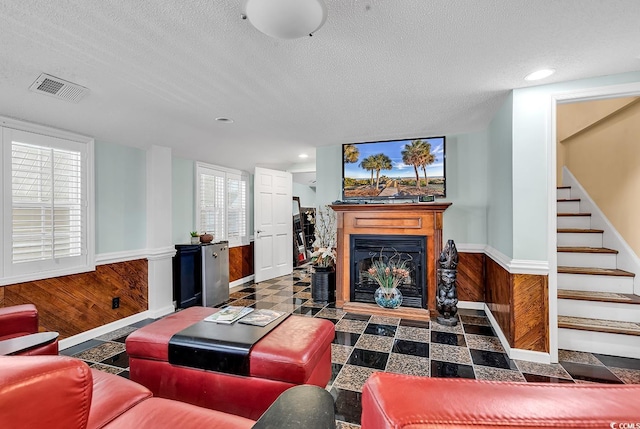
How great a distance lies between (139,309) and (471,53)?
168 inches

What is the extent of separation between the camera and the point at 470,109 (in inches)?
112

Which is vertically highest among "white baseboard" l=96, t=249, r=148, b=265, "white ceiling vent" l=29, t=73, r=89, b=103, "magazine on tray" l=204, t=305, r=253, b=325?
"white ceiling vent" l=29, t=73, r=89, b=103

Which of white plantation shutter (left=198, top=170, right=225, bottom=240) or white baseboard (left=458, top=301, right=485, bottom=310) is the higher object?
white plantation shutter (left=198, top=170, right=225, bottom=240)

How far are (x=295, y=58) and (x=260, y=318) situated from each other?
1.78 metres

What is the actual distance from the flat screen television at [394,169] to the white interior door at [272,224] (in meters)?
1.70

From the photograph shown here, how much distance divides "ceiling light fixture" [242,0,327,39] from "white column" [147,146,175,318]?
2910 millimetres

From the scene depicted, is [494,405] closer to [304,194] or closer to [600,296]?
[600,296]

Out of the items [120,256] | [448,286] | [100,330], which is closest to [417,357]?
[448,286]

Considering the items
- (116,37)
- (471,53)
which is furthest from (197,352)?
(471,53)

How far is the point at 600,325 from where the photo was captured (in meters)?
2.52

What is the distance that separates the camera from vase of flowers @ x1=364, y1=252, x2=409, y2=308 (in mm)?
3480

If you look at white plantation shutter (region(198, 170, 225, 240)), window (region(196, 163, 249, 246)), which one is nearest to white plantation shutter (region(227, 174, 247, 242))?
window (region(196, 163, 249, 246))

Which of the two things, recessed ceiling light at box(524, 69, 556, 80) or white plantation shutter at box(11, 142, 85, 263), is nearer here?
recessed ceiling light at box(524, 69, 556, 80)

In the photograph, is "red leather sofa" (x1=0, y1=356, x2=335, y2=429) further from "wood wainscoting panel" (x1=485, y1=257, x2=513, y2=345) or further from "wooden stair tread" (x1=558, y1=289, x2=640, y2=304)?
"wooden stair tread" (x1=558, y1=289, x2=640, y2=304)
